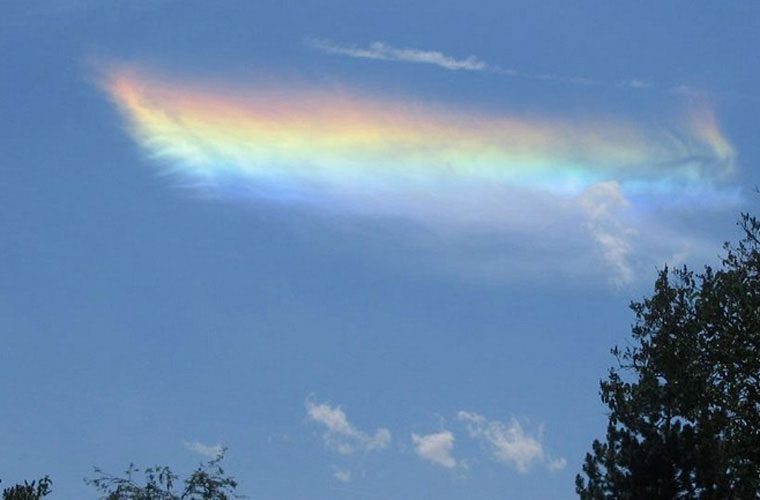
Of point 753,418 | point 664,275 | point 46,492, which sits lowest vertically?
point 46,492

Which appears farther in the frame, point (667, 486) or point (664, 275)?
point (664, 275)

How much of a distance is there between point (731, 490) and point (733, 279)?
824 centimetres

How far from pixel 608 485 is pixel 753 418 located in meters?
6.28

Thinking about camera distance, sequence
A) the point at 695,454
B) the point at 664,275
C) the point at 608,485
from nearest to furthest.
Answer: the point at 695,454 < the point at 608,485 < the point at 664,275

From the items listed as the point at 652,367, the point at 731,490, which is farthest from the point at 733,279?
the point at 731,490

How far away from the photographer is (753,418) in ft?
130

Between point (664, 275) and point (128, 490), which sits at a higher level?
point (664, 275)

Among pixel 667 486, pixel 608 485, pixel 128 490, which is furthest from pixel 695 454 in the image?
pixel 128 490

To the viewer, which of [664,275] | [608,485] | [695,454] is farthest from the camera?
[664,275]

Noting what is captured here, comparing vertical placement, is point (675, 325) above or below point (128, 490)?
above

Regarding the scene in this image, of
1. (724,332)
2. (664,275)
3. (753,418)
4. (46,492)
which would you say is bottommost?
(46,492)

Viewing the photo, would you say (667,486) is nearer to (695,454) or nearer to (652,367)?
(695,454)

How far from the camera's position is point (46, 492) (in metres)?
39.6

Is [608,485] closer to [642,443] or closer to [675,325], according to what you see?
[642,443]
